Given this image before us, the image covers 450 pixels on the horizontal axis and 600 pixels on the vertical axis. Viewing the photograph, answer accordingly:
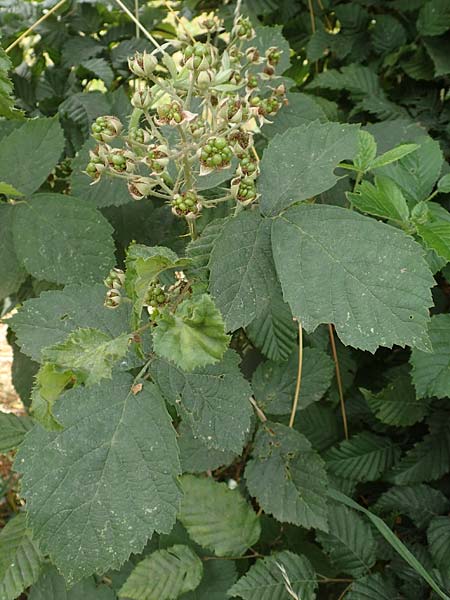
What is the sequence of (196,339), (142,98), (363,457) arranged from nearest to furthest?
(196,339) < (142,98) < (363,457)

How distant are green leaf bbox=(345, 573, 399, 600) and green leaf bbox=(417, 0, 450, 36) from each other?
1.16 m

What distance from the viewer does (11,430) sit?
1236 mm

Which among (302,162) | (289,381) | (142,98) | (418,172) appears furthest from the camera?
(289,381)

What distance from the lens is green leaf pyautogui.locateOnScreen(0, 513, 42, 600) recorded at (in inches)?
47.0

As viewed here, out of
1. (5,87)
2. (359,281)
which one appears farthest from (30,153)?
(359,281)

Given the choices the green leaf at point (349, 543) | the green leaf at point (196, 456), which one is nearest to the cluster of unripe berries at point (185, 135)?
the green leaf at point (196, 456)

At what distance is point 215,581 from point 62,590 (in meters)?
0.30

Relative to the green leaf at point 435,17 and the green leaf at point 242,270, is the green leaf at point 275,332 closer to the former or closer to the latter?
the green leaf at point 242,270

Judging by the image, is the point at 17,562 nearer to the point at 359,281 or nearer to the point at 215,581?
the point at 215,581

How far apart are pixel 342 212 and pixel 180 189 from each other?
0.23 meters

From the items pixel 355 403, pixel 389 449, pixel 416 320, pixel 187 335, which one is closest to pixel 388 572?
pixel 389 449

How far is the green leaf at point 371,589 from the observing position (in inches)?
47.4

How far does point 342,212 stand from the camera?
89cm

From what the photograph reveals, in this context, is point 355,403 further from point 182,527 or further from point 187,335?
point 187,335
